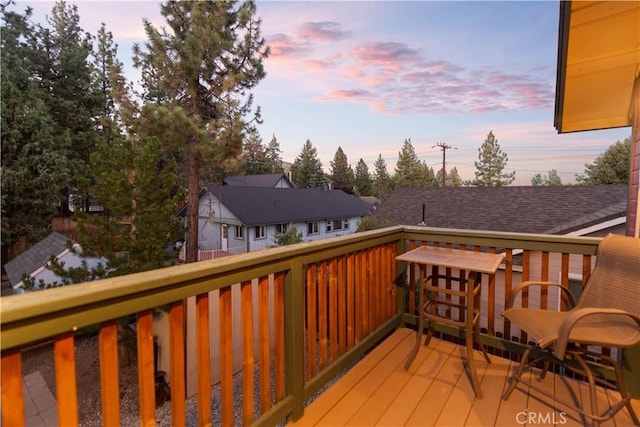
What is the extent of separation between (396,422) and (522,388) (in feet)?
2.96

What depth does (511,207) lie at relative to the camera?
1058cm

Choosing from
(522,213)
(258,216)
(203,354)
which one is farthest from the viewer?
(258,216)

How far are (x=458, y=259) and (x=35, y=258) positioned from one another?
12144 mm

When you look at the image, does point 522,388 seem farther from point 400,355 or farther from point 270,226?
point 270,226

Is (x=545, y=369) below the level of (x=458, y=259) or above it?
below

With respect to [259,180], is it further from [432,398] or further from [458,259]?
[432,398]

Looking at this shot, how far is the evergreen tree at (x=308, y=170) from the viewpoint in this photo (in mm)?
42156

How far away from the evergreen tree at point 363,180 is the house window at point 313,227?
90.9 ft

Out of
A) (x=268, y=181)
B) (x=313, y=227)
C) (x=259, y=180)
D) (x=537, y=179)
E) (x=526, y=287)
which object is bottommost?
(x=313, y=227)

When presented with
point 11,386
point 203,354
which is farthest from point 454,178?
point 11,386

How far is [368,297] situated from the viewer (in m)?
2.47

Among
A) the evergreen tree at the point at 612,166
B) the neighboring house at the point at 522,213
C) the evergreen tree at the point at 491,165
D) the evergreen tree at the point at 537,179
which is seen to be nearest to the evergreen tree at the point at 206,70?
the neighboring house at the point at 522,213

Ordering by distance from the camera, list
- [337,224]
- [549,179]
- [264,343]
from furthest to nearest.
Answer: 1. [549,179]
2. [337,224]
3. [264,343]

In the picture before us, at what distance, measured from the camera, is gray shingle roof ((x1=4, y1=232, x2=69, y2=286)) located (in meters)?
9.12
